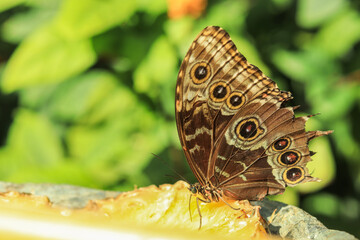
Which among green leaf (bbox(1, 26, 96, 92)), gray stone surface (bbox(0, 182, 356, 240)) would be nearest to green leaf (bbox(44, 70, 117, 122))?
green leaf (bbox(1, 26, 96, 92))

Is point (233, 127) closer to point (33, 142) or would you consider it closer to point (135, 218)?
point (135, 218)

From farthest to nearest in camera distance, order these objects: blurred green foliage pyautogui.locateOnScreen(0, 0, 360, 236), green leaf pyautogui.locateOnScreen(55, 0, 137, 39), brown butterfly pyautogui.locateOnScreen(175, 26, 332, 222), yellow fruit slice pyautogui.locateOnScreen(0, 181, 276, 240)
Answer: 1. blurred green foliage pyautogui.locateOnScreen(0, 0, 360, 236)
2. green leaf pyautogui.locateOnScreen(55, 0, 137, 39)
3. brown butterfly pyautogui.locateOnScreen(175, 26, 332, 222)
4. yellow fruit slice pyautogui.locateOnScreen(0, 181, 276, 240)

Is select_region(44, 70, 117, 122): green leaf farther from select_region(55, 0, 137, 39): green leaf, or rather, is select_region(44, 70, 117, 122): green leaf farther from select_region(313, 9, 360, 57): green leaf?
select_region(313, 9, 360, 57): green leaf

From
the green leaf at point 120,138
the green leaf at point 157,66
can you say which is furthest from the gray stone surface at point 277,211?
the green leaf at point 120,138

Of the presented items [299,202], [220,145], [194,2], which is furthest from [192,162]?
[299,202]

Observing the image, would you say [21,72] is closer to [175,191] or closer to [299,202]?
[175,191]

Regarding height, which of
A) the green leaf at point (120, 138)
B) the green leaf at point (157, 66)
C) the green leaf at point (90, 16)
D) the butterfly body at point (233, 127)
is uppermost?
the green leaf at point (90, 16)

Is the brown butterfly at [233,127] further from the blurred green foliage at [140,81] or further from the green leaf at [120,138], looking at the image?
the green leaf at [120,138]
